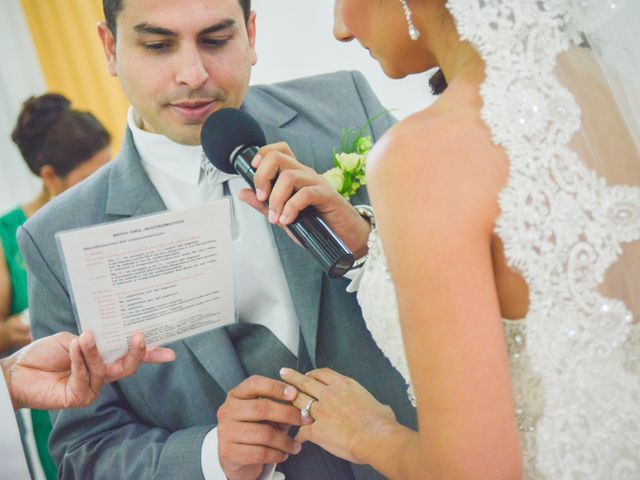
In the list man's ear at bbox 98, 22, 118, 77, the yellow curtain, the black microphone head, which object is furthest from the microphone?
the yellow curtain

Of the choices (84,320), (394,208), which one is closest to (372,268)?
(394,208)

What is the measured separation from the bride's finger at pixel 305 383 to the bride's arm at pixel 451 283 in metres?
0.46

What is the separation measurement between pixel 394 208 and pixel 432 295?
0.14 m

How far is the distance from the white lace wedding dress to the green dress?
2.47 m

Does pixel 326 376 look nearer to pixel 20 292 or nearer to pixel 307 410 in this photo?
pixel 307 410

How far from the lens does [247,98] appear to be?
2033mm

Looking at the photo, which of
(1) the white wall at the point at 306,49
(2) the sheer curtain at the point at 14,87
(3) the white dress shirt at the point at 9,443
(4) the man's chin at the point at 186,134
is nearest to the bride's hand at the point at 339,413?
(3) the white dress shirt at the point at 9,443

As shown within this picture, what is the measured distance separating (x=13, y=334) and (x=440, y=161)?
98.7 inches

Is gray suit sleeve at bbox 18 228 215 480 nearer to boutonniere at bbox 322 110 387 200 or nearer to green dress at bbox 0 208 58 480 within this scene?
boutonniere at bbox 322 110 387 200

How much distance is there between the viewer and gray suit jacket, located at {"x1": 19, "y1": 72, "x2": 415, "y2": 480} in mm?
1687

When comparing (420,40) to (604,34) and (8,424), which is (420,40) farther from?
(8,424)

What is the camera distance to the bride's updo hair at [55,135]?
326cm

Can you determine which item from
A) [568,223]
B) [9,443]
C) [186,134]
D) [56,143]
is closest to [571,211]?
[568,223]

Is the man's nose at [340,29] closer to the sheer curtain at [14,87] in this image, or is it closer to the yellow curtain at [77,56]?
the yellow curtain at [77,56]
